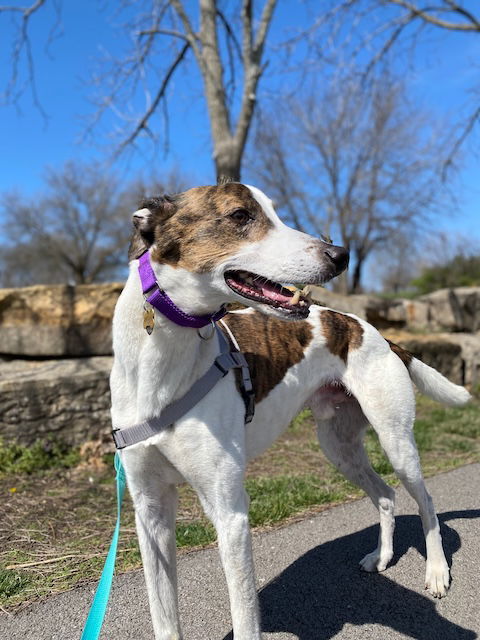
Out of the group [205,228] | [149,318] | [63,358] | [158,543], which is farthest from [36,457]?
[205,228]

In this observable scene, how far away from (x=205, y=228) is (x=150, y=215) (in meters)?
0.24

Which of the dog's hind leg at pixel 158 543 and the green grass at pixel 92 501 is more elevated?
the dog's hind leg at pixel 158 543

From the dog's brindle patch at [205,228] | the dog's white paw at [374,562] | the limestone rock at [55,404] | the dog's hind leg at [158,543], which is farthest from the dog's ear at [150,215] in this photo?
the limestone rock at [55,404]

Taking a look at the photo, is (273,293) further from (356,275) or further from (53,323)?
(356,275)

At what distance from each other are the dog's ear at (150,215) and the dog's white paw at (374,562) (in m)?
2.32

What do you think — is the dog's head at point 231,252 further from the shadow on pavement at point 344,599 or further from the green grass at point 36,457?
the green grass at point 36,457

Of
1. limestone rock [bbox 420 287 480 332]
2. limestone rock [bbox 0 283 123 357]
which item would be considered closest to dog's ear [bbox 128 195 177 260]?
limestone rock [bbox 0 283 123 357]

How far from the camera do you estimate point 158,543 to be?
99.7 inches

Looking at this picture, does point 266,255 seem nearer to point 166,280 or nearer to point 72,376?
point 166,280

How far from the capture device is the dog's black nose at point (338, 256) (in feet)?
6.71

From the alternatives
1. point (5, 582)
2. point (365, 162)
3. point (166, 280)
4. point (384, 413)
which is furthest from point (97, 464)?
point (365, 162)

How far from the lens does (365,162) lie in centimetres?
2966

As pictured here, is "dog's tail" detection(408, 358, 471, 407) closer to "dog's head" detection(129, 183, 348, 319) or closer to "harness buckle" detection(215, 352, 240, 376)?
"harness buckle" detection(215, 352, 240, 376)

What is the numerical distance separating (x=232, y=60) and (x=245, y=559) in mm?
10946
